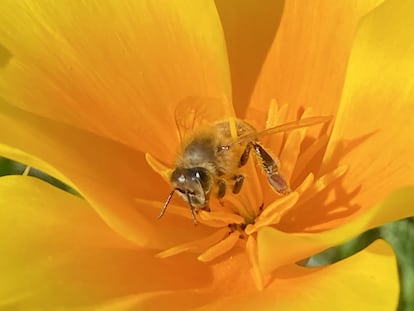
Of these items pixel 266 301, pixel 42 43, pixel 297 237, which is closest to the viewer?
pixel 297 237

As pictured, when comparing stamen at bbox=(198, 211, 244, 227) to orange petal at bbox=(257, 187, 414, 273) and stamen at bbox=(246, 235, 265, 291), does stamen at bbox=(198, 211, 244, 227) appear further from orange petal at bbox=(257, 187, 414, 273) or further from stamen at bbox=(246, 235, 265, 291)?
orange petal at bbox=(257, 187, 414, 273)

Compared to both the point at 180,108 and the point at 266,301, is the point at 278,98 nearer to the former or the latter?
the point at 180,108

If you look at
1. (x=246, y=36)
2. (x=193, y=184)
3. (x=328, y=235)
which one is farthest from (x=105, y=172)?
(x=328, y=235)

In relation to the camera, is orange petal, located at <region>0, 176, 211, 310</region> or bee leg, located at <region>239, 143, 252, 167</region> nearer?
orange petal, located at <region>0, 176, 211, 310</region>

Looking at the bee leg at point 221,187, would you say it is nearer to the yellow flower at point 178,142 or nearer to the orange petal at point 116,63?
the yellow flower at point 178,142

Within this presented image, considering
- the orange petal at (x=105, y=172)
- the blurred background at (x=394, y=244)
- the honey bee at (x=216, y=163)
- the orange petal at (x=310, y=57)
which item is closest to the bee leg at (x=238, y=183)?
the honey bee at (x=216, y=163)

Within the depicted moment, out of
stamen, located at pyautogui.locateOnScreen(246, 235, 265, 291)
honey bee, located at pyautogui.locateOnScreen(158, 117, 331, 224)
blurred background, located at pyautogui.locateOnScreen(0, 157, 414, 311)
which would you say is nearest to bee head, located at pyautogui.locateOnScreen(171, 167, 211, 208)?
honey bee, located at pyautogui.locateOnScreen(158, 117, 331, 224)

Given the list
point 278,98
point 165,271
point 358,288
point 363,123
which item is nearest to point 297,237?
point 358,288
